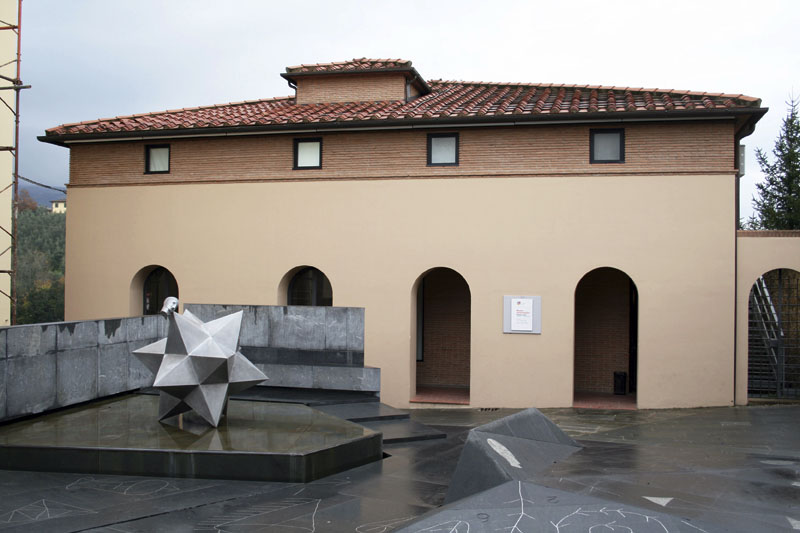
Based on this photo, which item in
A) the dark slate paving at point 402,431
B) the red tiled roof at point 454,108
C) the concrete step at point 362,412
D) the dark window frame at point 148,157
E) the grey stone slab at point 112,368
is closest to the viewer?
the dark slate paving at point 402,431

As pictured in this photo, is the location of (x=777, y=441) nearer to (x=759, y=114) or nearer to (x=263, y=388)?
(x=759, y=114)

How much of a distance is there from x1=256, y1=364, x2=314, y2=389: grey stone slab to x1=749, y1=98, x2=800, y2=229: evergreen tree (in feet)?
72.5

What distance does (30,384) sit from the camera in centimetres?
1098

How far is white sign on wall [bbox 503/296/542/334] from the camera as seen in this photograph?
16281mm

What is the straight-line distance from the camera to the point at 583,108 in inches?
642

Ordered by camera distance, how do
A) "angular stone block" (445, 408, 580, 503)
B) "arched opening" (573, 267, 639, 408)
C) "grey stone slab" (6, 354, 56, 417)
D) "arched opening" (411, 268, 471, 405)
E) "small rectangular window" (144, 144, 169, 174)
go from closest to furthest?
"angular stone block" (445, 408, 580, 503)
"grey stone slab" (6, 354, 56, 417)
"arched opening" (573, 267, 639, 408)
"small rectangular window" (144, 144, 169, 174)
"arched opening" (411, 268, 471, 405)

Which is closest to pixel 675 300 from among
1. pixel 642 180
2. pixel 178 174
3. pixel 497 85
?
pixel 642 180

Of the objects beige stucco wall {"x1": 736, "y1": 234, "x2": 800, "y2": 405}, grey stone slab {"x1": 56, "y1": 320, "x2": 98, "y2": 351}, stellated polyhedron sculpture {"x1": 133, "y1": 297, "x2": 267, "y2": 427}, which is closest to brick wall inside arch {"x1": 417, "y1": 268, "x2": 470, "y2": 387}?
beige stucco wall {"x1": 736, "y1": 234, "x2": 800, "y2": 405}

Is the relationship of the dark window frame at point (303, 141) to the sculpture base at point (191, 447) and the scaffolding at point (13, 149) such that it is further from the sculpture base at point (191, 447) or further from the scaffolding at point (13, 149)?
the scaffolding at point (13, 149)

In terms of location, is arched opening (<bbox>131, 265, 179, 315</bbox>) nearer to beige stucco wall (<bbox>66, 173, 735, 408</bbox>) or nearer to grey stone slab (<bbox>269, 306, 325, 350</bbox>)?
beige stucco wall (<bbox>66, 173, 735, 408</bbox>)

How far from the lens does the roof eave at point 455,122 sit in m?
15.4

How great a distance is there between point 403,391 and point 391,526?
1013 centimetres

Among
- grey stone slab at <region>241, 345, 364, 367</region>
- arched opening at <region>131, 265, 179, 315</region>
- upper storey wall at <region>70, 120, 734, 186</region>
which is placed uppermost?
upper storey wall at <region>70, 120, 734, 186</region>

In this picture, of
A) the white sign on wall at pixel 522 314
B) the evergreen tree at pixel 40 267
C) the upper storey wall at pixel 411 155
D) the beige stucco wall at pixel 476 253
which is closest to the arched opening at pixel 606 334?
the beige stucco wall at pixel 476 253
